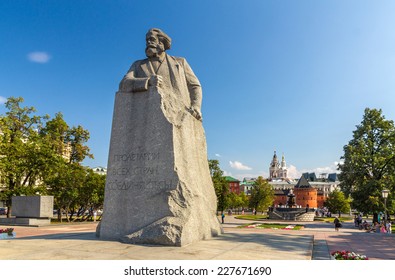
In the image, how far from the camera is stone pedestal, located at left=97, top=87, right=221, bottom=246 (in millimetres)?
9922

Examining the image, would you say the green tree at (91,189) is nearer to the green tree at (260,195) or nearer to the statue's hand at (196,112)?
the statue's hand at (196,112)

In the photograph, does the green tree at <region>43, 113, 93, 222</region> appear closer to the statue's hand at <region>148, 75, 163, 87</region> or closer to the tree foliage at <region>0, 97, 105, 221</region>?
the tree foliage at <region>0, 97, 105, 221</region>

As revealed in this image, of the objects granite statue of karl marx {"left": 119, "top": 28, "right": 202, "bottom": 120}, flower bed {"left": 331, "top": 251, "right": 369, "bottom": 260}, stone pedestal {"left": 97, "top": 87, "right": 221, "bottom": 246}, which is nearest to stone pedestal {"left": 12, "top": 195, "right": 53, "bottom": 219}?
stone pedestal {"left": 97, "top": 87, "right": 221, "bottom": 246}

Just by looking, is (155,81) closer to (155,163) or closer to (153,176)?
(155,163)

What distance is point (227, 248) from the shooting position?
9.23 meters

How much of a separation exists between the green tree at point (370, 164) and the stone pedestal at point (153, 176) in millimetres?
29893

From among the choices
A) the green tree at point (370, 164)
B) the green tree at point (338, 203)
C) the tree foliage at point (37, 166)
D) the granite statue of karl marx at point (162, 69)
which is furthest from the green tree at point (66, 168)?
the green tree at point (338, 203)

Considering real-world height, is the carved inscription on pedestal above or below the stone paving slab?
above

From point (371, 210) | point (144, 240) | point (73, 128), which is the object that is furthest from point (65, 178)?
point (371, 210)

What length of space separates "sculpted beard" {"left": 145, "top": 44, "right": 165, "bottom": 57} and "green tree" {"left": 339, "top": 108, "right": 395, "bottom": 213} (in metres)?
31.0

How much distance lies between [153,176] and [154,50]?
15.0 ft

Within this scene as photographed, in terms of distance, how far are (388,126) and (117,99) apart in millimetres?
37127

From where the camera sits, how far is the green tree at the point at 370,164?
35.7 meters

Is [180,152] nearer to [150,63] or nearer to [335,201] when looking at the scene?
[150,63]
